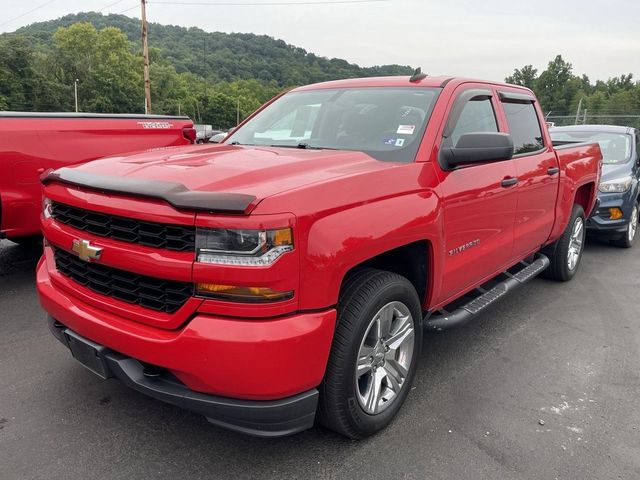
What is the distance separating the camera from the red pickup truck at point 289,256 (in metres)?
2.06

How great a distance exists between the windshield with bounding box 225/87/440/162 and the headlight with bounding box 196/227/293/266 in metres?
1.16

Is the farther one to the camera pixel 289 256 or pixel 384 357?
pixel 384 357

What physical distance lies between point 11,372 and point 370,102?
2916 millimetres

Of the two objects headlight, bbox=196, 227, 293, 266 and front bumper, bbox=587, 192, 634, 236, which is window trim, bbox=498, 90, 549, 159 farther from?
front bumper, bbox=587, 192, 634, 236

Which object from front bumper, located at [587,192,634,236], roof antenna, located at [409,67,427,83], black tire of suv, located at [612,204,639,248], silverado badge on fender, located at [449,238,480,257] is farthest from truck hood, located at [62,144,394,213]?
black tire of suv, located at [612,204,639,248]

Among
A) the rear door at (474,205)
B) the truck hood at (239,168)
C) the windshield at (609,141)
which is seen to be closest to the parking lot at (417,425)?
the rear door at (474,205)

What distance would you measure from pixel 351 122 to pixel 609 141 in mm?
6413

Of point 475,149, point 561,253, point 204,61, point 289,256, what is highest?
point 204,61

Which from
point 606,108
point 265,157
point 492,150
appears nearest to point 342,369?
point 265,157

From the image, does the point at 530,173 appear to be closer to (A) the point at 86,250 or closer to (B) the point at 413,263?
(B) the point at 413,263

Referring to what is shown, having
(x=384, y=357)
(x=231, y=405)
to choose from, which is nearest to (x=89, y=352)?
(x=231, y=405)

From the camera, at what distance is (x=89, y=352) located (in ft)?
7.94

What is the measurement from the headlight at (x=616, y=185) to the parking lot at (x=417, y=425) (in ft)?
11.6

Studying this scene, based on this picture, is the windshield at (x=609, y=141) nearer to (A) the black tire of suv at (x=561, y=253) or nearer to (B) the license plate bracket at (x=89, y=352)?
(A) the black tire of suv at (x=561, y=253)
